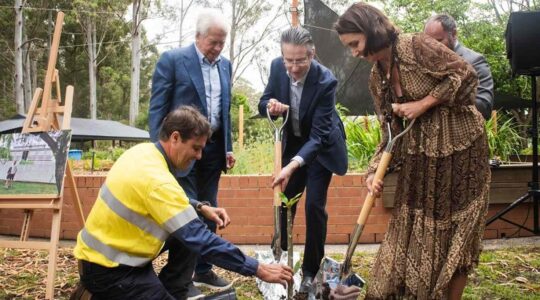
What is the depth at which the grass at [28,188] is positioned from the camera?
152 inches

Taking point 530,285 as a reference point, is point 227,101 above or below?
above

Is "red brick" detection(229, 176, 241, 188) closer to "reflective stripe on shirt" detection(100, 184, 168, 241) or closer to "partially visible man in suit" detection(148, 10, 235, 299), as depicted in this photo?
"partially visible man in suit" detection(148, 10, 235, 299)

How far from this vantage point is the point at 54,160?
155 inches

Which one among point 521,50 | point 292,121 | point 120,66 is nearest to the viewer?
point 292,121

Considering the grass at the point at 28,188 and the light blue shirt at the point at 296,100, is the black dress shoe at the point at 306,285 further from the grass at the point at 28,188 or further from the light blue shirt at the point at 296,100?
the grass at the point at 28,188

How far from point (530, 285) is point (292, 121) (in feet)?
6.33

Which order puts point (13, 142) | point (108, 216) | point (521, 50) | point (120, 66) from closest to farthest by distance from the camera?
point (108, 216)
point (13, 142)
point (521, 50)
point (120, 66)

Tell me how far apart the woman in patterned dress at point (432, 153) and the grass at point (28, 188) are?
2.42 metres

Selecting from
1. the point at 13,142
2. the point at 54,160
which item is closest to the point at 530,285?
the point at 54,160

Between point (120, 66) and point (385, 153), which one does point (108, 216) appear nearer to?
point (385, 153)

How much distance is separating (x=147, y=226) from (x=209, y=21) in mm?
1427

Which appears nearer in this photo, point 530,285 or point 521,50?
point 530,285

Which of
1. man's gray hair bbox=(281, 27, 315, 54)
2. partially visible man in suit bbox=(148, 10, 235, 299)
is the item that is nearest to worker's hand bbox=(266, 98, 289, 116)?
man's gray hair bbox=(281, 27, 315, 54)

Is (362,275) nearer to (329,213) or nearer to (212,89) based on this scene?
(329,213)
